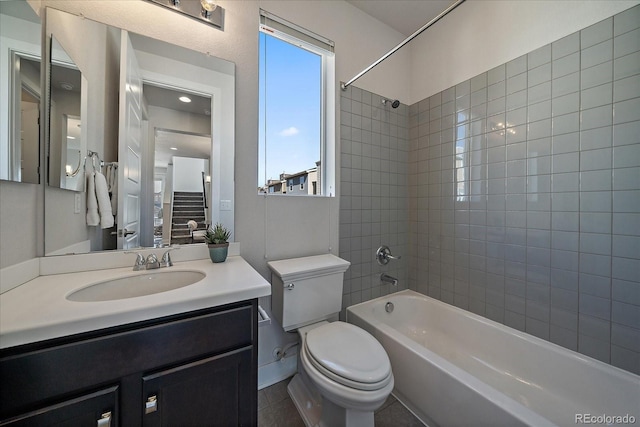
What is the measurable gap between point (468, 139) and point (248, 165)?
5.41ft

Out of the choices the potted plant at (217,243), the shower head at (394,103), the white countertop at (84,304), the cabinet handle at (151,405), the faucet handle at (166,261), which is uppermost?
the shower head at (394,103)

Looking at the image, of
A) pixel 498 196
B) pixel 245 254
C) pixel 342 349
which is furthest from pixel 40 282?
pixel 498 196

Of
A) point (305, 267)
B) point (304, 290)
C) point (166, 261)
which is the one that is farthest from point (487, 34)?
point (166, 261)

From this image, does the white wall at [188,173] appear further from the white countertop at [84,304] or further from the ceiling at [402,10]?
the ceiling at [402,10]

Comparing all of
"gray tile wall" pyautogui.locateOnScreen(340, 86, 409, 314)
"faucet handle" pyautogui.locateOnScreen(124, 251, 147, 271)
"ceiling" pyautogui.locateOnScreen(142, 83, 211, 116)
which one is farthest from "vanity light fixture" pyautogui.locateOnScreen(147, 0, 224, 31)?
"faucet handle" pyautogui.locateOnScreen(124, 251, 147, 271)

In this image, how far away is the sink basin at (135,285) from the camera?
887 millimetres

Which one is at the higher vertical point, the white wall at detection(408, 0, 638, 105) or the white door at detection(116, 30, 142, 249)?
the white wall at detection(408, 0, 638, 105)

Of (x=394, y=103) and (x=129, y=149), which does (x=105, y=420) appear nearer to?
(x=129, y=149)

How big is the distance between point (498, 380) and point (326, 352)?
1.18 meters

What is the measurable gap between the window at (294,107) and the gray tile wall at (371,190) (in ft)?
0.50

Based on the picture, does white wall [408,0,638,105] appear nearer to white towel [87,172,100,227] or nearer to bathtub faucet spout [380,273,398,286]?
bathtub faucet spout [380,273,398,286]

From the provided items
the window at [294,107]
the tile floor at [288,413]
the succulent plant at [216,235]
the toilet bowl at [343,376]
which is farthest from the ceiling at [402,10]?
the tile floor at [288,413]

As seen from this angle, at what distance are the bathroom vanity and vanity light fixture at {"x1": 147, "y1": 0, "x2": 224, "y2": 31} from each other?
140cm

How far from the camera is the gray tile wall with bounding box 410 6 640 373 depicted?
1.14 meters
